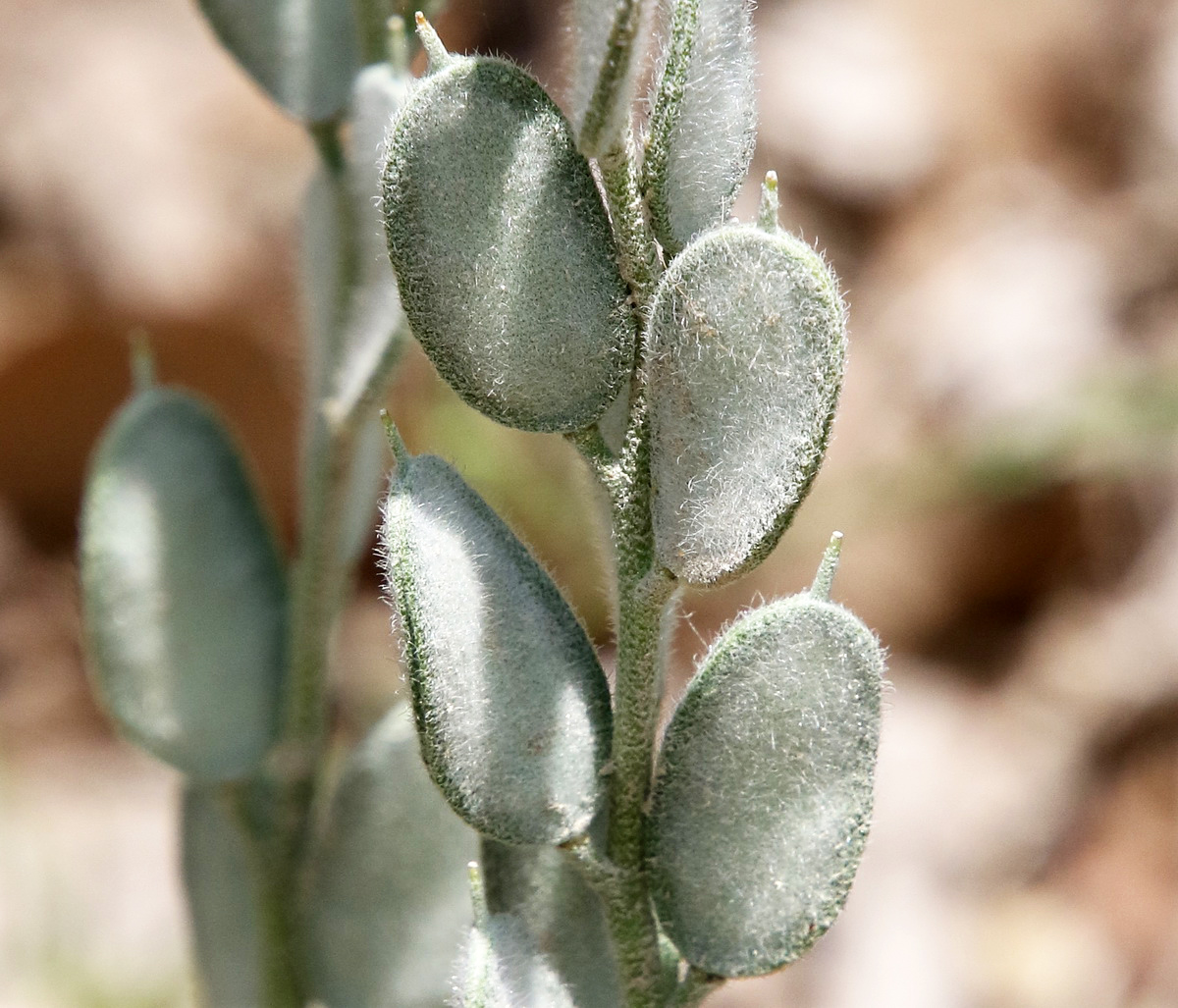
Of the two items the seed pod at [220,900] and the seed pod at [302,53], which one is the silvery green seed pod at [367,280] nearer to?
the seed pod at [302,53]

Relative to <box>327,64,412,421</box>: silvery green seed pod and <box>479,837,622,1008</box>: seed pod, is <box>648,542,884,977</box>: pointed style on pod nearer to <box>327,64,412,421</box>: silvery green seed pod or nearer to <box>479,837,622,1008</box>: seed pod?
<box>479,837,622,1008</box>: seed pod

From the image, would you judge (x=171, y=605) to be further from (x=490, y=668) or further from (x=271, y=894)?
(x=490, y=668)

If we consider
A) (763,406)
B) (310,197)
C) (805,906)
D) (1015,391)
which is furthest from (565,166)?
(1015,391)

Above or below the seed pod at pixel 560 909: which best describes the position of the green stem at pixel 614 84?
above

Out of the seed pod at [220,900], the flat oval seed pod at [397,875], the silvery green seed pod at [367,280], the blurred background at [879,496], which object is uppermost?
the silvery green seed pod at [367,280]

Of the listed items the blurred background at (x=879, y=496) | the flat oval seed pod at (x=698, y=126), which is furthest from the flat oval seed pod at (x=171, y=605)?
the blurred background at (x=879, y=496)

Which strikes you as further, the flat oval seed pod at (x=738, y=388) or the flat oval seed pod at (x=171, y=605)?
the flat oval seed pod at (x=171, y=605)
